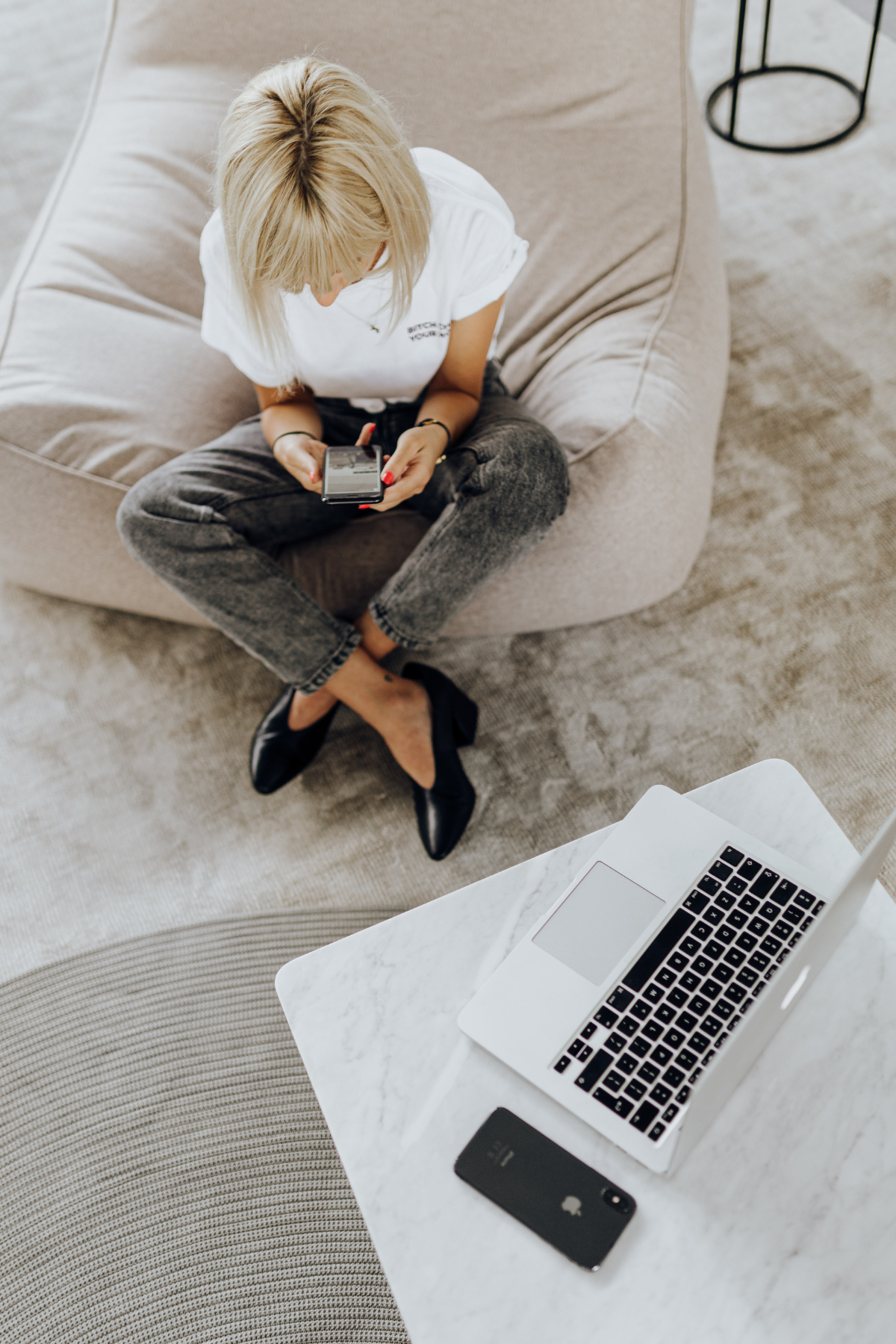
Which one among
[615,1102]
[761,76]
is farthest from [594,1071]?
[761,76]

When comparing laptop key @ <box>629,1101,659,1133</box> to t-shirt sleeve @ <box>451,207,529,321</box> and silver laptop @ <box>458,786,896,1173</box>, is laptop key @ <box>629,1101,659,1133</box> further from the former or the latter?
t-shirt sleeve @ <box>451,207,529,321</box>

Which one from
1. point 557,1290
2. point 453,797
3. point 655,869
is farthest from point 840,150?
point 557,1290

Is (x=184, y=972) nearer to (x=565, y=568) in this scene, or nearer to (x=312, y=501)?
(x=312, y=501)

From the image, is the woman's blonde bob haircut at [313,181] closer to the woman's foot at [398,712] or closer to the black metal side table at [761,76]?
the woman's foot at [398,712]

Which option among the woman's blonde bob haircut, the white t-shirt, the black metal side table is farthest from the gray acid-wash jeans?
the black metal side table

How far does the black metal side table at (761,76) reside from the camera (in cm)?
208

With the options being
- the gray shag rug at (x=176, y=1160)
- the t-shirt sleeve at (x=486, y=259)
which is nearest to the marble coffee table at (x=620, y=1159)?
the gray shag rug at (x=176, y=1160)

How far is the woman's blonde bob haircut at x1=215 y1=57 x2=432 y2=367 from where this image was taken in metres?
1.01

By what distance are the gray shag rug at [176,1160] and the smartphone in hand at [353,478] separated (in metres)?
0.60

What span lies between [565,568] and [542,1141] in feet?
2.89

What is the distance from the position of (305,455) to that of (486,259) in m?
0.34

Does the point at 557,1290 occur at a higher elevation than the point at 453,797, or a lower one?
higher

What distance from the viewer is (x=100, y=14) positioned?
285cm

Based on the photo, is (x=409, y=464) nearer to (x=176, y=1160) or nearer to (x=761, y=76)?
(x=176, y=1160)
